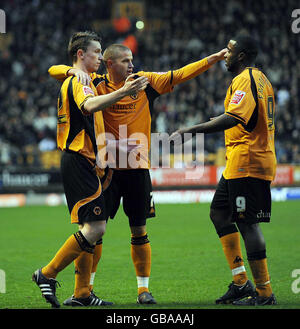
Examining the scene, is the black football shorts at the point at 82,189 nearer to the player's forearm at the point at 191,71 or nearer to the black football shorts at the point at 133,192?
the black football shorts at the point at 133,192

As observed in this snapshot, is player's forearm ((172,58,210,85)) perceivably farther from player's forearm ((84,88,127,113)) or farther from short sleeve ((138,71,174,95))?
player's forearm ((84,88,127,113))

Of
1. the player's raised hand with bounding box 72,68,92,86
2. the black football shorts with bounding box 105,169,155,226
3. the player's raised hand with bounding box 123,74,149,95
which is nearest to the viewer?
the player's raised hand with bounding box 123,74,149,95

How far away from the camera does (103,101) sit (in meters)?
5.23

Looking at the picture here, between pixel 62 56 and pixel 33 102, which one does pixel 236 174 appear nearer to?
pixel 33 102

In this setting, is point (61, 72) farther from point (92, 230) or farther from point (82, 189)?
point (92, 230)

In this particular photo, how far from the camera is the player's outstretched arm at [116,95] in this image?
516 cm

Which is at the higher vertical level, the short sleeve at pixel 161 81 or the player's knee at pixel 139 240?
the short sleeve at pixel 161 81

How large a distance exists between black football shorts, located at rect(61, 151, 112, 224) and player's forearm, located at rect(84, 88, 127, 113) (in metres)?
0.59

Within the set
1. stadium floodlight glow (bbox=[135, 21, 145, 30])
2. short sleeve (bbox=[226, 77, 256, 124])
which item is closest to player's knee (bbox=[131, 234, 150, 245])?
short sleeve (bbox=[226, 77, 256, 124])

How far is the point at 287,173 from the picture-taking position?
1988 centimetres

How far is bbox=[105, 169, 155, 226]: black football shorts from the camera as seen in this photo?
6133mm

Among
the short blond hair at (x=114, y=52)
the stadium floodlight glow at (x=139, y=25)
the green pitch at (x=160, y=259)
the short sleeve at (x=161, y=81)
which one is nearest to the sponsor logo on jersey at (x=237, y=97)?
the short sleeve at (x=161, y=81)

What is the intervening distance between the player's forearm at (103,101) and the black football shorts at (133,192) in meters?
1.01
